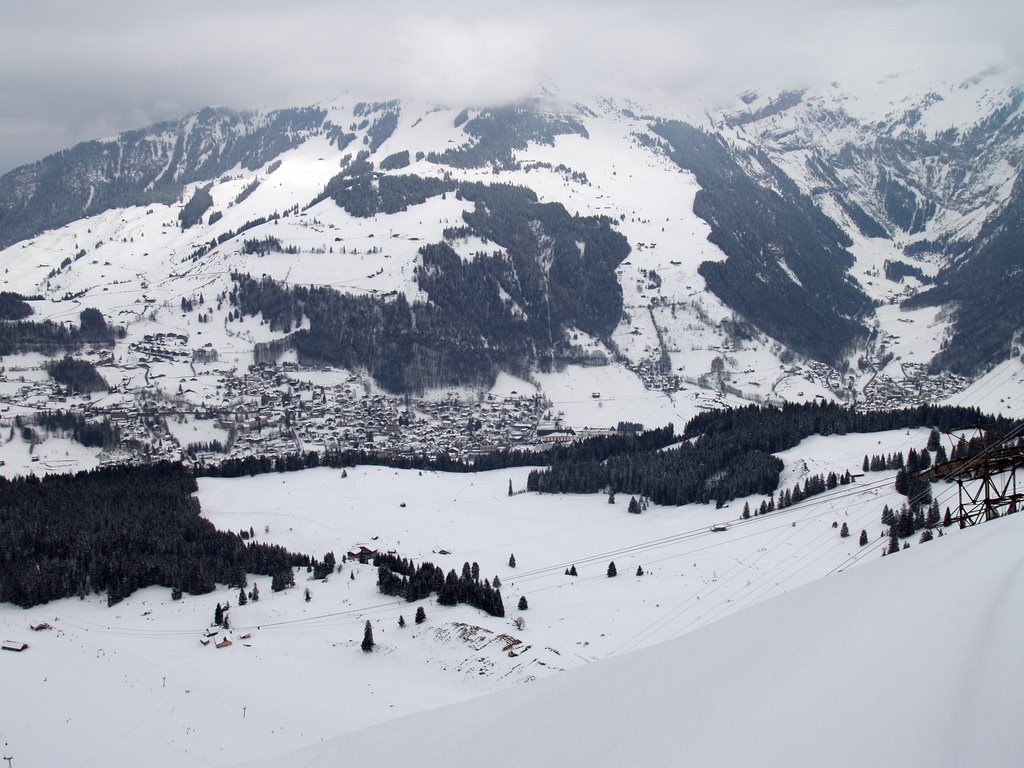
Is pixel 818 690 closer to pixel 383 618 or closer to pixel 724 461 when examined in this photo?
pixel 383 618

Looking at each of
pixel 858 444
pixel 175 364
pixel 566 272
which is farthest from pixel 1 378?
pixel 858 444

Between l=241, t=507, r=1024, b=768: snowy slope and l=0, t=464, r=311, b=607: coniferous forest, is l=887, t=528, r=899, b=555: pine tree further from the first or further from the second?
l=0, t=464, r=311, b=607: coniferous forest

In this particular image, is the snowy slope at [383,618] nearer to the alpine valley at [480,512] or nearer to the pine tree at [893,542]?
the alpine valley at [480,512]

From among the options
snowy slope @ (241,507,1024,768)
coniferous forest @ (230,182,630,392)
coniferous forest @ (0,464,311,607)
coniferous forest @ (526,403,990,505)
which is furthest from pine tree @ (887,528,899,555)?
coniferous forest @ (230,182,630,392)

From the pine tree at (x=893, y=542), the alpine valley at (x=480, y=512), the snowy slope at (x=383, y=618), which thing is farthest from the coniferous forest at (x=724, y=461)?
the pine tree at (x=893, y=542)

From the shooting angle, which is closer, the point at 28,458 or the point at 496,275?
the point at 28,458

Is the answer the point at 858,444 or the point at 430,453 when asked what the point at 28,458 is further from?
the point at 858,444
